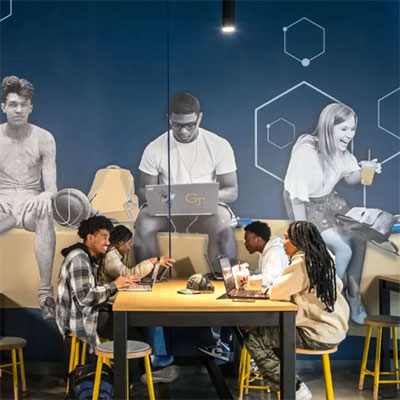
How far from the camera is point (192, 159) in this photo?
570 centimetres

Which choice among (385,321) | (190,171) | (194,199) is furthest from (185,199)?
(385,321)

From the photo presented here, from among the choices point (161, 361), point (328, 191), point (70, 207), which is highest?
point (328, 191)

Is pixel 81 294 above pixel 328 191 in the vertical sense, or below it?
below

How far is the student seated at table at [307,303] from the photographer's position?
3.93 metres

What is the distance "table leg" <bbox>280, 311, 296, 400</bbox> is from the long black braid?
0.25 metres

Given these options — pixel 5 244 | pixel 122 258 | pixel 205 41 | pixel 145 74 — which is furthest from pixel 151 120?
pixel 5 244

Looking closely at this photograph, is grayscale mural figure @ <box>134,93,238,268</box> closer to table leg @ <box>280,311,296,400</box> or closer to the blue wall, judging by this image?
the blue wall

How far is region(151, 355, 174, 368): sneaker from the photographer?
5343 mm

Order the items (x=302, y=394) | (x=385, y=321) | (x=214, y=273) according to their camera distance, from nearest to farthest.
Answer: (x=302, y=394) < (x=385, y=321) < (x=214, y=273)

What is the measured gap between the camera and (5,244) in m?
5.57

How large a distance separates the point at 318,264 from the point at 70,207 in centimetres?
244

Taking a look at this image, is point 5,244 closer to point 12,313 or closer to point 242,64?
point 12,313

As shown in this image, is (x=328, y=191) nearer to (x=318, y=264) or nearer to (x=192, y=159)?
(x=192, y=159)

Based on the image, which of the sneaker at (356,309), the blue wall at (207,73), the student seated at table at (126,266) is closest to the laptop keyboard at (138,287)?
the student seated at table at (126,266)
